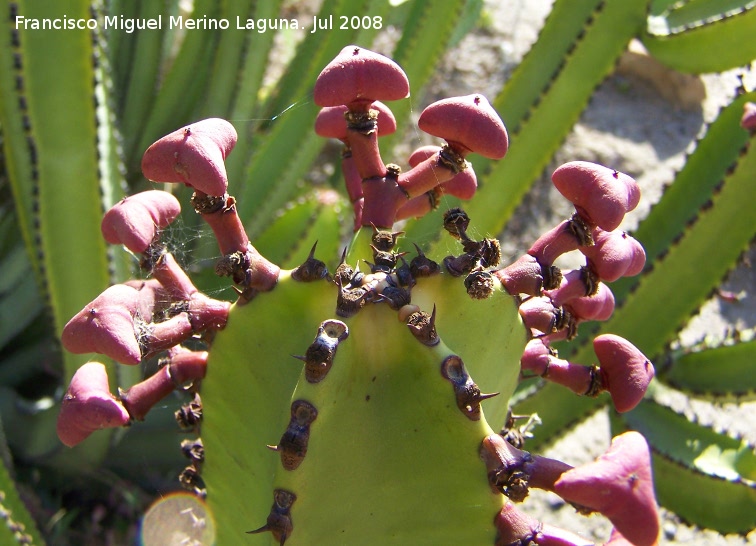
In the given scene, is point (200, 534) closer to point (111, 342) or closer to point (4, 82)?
point (111, 342)

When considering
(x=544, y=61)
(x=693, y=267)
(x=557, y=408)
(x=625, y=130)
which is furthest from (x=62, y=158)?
(x=625, y=130)

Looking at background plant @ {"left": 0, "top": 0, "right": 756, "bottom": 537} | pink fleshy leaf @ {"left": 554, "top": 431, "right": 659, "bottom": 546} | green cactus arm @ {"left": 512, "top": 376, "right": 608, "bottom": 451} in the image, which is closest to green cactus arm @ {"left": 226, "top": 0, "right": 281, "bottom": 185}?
background plant @ {"left": 0, "top": 0, "right": 756, "bottom": 537}

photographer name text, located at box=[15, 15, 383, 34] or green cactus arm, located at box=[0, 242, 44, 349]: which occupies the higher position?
photographer name text, located at box=[15, 15, 383, 34]

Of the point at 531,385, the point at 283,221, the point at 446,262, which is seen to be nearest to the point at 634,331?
the point at 531,385

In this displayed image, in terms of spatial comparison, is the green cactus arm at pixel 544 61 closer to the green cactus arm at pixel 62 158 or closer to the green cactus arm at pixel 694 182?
the green cactus arm at pixel 694 182

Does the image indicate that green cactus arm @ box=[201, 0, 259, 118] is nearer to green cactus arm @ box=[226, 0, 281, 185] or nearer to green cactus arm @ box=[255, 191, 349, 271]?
green cactus arm @ box=[226, 0, 281, 185]

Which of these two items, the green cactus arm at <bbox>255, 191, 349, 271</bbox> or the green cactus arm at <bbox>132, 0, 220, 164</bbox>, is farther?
the green cactus arm at <bbox>132, 0, 220, 164</bbox>

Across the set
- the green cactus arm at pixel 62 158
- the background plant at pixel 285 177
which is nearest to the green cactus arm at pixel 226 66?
the background plant at pixel 285 177
